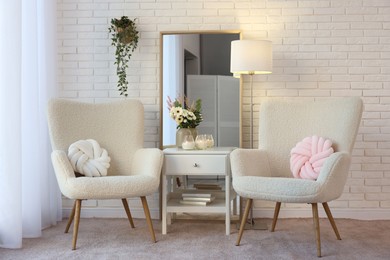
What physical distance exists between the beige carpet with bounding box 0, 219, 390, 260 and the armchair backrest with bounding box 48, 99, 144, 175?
0.51m

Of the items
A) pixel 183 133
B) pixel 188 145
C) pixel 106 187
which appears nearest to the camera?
pixel 106 187

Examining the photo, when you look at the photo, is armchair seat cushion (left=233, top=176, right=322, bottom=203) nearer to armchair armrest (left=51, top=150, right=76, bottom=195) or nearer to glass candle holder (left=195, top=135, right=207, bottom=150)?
glass candle holder (left=195, top=135, right=207, bottom=150)

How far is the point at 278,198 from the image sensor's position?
291cm

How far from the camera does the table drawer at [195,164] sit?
340 centimetres

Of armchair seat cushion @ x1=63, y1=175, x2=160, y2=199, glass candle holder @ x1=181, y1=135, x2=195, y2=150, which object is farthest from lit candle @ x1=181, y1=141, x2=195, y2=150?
armchair seat cushion @ x1=63, y1=175, x2=160, y2=199

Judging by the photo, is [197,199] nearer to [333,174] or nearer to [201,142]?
[201,142]

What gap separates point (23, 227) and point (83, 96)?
121 cm

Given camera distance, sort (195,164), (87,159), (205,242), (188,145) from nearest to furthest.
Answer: (205,242) → (87,159) → (195,164) → (188,145)

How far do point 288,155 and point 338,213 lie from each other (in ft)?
2.65

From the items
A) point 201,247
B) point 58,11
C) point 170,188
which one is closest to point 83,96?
point 58,11

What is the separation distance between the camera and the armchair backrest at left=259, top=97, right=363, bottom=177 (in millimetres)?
3348

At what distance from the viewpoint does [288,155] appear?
3.45 m

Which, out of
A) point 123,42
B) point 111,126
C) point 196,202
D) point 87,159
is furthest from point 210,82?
point 87,159

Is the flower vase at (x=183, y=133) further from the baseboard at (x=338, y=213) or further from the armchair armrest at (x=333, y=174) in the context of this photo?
the armchair armrest at (x=333, y=174)
